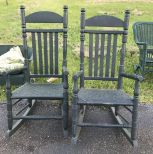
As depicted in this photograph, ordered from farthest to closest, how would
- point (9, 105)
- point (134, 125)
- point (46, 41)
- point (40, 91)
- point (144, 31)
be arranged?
point (144, 31), point (46, 41), point (40, 91), point (9, 105), point (134, 125)

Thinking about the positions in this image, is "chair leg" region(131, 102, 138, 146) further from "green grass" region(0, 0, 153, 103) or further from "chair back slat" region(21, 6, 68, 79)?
"green grass" region(0, 0, 153, 103)

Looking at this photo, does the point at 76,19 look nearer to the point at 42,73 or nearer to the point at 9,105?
the point at 42,73

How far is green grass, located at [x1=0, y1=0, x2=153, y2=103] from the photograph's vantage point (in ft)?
18.2

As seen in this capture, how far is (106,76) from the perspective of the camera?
14.2ft

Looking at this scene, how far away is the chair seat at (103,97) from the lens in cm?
368

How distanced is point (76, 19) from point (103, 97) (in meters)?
7.21

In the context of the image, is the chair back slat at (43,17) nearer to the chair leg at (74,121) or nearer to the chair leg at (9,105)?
the chair leg at (9,105)

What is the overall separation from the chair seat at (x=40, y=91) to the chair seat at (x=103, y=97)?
0.92 feet

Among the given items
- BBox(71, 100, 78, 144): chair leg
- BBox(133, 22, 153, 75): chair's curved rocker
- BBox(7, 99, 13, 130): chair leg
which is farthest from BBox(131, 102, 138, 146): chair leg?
BBox(133, 22, 153, 75): chair's curved rocker

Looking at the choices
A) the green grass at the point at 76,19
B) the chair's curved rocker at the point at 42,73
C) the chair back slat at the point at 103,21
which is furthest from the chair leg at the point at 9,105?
the chair back slat at the point at 103,21

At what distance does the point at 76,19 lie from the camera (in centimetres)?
1074

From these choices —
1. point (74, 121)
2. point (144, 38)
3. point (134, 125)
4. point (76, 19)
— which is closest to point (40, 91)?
point (74, 121)

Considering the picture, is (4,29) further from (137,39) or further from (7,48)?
(137,39)

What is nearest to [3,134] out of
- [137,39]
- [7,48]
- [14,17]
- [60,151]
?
[60,151]
